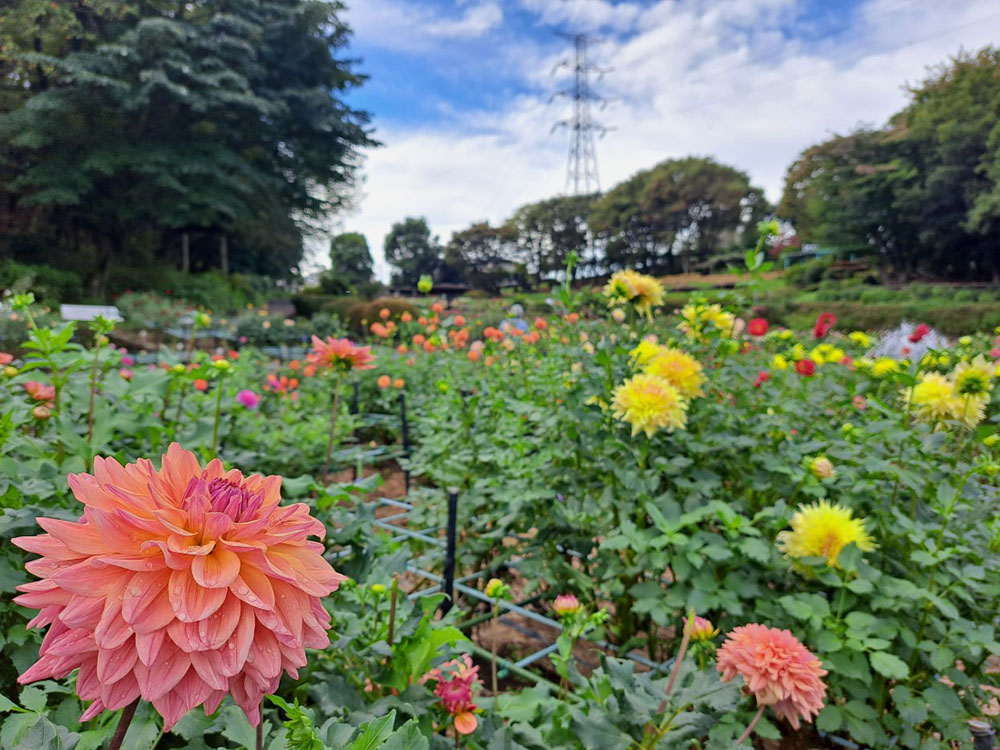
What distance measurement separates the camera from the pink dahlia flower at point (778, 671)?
2.28ft

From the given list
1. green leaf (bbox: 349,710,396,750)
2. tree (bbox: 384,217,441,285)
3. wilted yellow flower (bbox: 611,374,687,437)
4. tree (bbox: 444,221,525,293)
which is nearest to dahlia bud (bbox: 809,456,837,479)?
wilted yellow flower (bbox: 611,374,687,437)

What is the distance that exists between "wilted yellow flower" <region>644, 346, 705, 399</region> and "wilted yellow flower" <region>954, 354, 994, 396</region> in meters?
0.51

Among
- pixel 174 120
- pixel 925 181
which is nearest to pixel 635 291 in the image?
pixel 174 120

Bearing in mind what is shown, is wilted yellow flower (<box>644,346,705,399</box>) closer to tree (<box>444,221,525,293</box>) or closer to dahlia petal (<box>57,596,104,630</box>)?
dahlia petal (<box>57,596,104,630</box>)

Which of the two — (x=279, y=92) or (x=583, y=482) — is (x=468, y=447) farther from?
(x=279, y=92)

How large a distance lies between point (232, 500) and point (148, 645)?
9 centimetres

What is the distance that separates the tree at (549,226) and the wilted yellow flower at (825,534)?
1171 inches

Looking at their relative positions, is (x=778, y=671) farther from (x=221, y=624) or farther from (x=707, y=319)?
(x=707, y=319)

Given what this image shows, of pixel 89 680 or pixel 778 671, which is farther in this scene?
pixel 778 671

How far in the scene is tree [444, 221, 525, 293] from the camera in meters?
34.3

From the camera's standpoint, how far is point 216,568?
37 cm

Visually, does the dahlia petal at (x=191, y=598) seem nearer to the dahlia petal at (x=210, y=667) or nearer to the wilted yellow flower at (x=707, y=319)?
the dahlia petal at (x=210, y=667)

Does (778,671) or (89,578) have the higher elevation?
(89,578)

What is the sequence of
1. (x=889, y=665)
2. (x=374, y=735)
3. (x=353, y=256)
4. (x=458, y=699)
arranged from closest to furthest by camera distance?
(x=374, y=735), (x=458, y=699), (x=889, y=665), (x=353, y=256)
